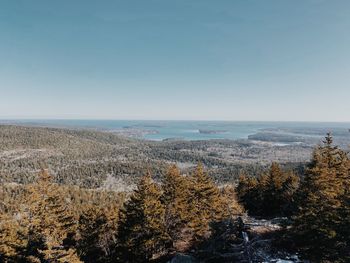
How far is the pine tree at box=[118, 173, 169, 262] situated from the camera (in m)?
35.3

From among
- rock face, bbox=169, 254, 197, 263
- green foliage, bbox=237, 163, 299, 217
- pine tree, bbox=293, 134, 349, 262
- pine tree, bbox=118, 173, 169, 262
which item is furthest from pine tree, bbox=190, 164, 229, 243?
green foliage, bbox=237, 163, 299, 217

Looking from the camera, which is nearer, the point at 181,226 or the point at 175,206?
A: the point at 175,206

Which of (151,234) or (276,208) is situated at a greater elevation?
(151,234)

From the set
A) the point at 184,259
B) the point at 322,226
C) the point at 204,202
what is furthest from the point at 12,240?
the point at 322,226

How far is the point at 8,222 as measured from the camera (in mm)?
39594

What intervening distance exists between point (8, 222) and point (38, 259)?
17526 mm

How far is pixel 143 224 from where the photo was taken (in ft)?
116

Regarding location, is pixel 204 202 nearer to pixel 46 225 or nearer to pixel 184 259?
pixel 184 259

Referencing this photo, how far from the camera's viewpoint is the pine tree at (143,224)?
35.3 meters

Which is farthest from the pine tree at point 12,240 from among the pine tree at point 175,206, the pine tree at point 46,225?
the pine tree at point 175,206

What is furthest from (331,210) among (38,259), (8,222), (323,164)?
(8,222)

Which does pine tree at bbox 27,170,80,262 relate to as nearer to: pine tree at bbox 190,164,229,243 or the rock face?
the rock face

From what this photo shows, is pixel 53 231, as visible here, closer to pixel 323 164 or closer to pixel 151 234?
pixel 151 234

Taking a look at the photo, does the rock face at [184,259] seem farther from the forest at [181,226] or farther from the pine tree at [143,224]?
the pine tree at [143,224]
